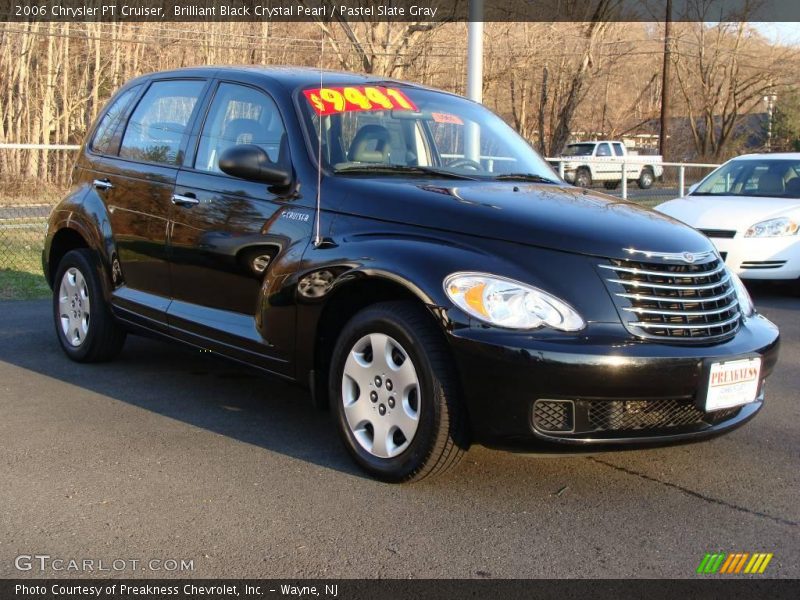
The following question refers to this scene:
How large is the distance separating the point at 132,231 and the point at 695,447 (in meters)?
3.36

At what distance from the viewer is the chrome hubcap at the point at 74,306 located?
6.11 metres

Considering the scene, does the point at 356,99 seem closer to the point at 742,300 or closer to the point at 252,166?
the point at 252,166

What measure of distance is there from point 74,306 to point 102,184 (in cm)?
89

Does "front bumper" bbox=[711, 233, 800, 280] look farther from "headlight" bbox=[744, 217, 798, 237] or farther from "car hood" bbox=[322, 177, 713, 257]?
"car hood" bbox=[322, 177, 713, 257]

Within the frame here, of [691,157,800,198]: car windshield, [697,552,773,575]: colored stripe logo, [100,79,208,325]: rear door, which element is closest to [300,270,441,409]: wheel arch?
[100,79,208,325]: rear door

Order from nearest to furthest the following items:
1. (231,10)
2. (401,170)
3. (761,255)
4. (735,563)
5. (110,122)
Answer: (735,563)
(401,170)
(110,122)
(761,255)
(231,10)

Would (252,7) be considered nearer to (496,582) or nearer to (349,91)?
(349,91)

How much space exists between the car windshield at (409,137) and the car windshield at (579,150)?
99.4ft

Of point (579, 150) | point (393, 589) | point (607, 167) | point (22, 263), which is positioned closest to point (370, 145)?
point (393, 589)

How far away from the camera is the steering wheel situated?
4939 millimetres

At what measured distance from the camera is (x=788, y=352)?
700cm

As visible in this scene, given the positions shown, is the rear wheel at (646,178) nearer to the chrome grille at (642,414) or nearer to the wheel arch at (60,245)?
the wheel arch at (60,245)

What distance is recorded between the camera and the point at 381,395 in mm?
4020

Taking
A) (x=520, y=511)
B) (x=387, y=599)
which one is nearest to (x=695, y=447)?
(x=520, y=511)
